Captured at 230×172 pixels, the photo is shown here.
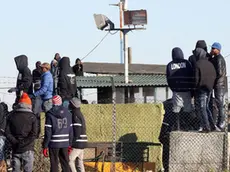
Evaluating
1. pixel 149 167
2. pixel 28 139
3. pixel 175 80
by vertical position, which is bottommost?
pixel 149 167

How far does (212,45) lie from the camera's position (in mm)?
13742

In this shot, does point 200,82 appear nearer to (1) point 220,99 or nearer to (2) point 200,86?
(2) point 200,86

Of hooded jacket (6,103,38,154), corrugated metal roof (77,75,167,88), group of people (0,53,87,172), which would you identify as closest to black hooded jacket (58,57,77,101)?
group of people (0,53,87,172)

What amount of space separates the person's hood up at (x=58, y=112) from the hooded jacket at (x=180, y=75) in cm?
253

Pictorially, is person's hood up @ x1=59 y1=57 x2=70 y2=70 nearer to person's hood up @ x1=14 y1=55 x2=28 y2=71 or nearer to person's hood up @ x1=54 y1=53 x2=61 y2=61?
person's hood up @ x1=14 y1=55 x2=28 y2=71

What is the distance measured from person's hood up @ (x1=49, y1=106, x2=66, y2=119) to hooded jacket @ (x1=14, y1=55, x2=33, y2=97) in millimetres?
2638

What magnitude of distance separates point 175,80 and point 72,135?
250cm

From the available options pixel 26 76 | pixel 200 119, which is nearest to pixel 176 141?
pixel 200 119

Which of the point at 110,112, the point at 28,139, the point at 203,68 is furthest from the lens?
the point at 110,112

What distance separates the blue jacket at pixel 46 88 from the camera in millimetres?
14594

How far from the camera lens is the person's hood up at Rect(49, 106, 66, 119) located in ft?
41.0

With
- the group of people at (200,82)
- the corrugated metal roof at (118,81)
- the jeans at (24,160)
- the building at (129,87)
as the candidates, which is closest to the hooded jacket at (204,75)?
the group of people at (200,82)

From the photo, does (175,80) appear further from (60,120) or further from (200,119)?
(60,120)

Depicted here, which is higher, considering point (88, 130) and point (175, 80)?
point (175, 80)
